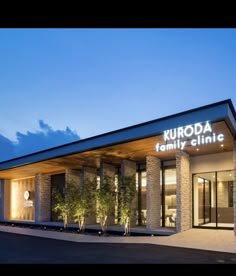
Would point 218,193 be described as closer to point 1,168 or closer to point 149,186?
point 149,186

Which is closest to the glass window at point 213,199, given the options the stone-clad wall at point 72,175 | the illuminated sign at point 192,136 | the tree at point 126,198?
the tree at point 126,198

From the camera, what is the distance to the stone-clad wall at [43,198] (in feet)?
115

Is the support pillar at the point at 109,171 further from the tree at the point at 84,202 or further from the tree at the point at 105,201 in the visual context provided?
the tree at the point at 105,201

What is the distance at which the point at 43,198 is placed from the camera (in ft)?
116

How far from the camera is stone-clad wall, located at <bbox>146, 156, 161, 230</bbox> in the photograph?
A: 23.2 metres

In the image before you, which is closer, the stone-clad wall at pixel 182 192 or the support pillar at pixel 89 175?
the stone-clad wall at pixel 182 192

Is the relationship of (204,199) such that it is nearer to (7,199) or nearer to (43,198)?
(43,198)

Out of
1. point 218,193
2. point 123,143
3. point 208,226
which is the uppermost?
point 123,143

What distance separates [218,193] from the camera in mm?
24859

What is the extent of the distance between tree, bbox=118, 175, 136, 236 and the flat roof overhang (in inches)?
71.3

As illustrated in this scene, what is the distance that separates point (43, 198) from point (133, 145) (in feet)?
54.5

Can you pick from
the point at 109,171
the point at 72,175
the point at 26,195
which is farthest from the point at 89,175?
the point at 26,195
